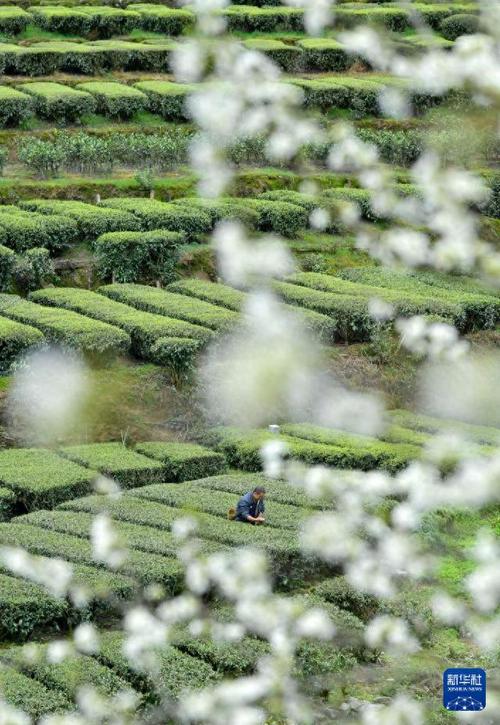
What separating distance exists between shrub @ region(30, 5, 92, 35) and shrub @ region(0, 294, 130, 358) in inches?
626

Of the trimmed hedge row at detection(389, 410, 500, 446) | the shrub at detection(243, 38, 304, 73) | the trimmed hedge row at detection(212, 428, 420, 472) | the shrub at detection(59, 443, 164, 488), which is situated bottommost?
the trimmed hedge row at detection(389, 410, 500, 446)

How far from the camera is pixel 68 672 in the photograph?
1052cm

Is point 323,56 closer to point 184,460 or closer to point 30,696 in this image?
point 184,460

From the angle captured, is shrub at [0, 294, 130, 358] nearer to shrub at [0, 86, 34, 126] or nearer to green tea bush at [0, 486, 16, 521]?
green tea bush at [0, 486, 16, 521]

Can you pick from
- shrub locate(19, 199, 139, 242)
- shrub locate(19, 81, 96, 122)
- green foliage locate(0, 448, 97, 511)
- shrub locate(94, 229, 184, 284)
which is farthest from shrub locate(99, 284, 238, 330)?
shrub locate(19, 81, 96, 122)

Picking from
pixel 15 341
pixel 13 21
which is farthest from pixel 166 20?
pixel 15 341

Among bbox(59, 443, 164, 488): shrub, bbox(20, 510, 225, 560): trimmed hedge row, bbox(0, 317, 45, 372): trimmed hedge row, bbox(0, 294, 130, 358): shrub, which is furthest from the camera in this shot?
bbox(0, 294, 130, 358): shrub

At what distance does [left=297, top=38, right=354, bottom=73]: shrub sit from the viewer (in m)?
33.5

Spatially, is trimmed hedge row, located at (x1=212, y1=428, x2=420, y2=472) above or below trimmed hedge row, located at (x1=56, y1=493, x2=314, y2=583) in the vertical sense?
below

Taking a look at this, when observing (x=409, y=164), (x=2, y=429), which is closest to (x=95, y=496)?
(x=2, y=429)

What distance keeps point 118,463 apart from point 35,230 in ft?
23.5

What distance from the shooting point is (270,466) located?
5637 mm

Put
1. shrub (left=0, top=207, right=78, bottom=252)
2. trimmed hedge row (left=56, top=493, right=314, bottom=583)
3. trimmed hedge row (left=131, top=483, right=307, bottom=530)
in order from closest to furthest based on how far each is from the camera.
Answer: trimmed hedge row (left=56, top=493, right=314, bottom=583)
trimmed hedge row (left=131, top=483, right=307, bottom=530)
shrub (left=0, top=207, right=78, bottom=252)

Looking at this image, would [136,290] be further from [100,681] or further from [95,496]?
[100,681]
